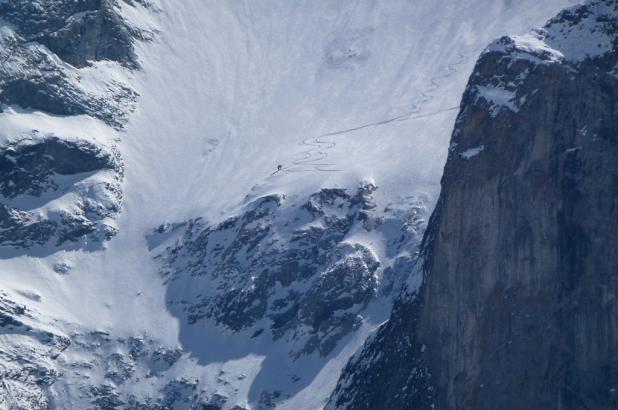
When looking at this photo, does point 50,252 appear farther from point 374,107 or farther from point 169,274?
point 374,107

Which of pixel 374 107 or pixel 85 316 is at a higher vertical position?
pixel 374 107

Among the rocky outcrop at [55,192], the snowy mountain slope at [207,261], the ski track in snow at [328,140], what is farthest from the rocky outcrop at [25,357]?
the ski track in snow at [328,140]

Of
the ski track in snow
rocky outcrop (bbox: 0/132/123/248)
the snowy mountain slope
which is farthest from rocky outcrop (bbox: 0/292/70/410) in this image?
the ski track in snow

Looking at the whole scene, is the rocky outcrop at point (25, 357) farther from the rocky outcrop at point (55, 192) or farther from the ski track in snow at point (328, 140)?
the ski track in snow at point (328, 140)

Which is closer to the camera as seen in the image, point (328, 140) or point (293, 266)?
point (293, 266)

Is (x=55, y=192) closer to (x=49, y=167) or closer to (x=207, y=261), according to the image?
(x=49, y=167)

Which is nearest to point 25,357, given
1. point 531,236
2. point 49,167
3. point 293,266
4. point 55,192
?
point 55,192

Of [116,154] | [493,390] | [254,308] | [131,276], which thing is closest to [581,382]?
[493,390]
